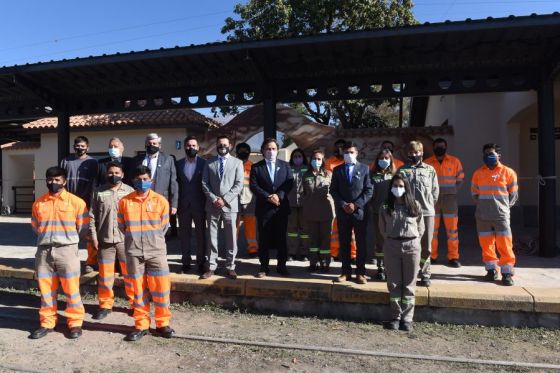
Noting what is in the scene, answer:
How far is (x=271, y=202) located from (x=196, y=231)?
3.84ft

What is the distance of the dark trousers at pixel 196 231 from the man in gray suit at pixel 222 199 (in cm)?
19

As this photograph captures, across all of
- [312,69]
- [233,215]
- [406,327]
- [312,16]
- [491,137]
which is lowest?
[406,327]

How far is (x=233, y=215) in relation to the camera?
5.89 m

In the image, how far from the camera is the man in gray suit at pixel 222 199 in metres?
5.83

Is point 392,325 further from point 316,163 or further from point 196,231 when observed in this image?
point 196,231

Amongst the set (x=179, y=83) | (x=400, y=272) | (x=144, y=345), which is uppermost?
(x=179, y=83)

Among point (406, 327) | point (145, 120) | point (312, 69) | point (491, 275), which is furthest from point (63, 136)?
point (491, 275)

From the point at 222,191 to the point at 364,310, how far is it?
2.38m

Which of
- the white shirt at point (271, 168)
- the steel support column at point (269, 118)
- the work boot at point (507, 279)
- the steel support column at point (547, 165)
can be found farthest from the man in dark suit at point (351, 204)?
the steel support column at point (547, 165)

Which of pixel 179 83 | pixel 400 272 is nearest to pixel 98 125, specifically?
pixel 179 83

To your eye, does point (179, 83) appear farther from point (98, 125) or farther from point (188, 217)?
point (98, 125)

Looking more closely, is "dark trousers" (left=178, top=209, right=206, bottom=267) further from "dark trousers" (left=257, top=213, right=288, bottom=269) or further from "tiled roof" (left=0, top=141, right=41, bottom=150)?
"tiled roof" (left=0, top=141, right=41, bottom=150)

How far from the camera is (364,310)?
17.4ft

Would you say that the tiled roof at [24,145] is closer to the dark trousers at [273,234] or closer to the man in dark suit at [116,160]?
the man in dark suit at [116,160]
